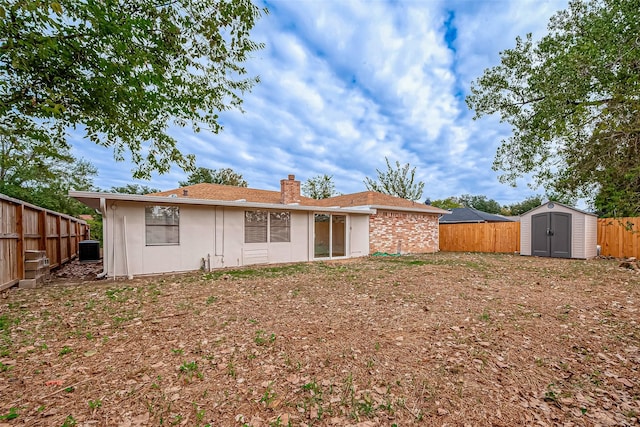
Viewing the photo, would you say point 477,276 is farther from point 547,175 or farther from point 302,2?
point 302,2

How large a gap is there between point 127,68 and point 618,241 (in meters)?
17.8

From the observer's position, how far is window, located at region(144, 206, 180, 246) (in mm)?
8070

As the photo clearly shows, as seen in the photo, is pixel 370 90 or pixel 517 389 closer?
pixel 517 389

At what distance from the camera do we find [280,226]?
10523 millimetres

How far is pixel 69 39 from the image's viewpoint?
3850 millimetres

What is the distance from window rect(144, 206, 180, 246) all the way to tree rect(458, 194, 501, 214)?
1939 inches

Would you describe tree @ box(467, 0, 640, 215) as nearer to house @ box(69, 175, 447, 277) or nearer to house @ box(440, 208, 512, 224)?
house @ box(69, 175, 447, 277)

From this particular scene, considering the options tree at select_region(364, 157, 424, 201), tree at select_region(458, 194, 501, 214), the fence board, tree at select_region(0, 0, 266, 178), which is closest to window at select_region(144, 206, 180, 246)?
tree at select_region(0, 0, 266, 178)

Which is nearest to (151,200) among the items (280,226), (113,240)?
(113,240)

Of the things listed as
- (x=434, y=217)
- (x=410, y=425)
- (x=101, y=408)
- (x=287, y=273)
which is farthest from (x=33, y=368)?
(x=434, y=217)

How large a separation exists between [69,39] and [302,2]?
17.0ft

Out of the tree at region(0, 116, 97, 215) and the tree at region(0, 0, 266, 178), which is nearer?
the tree at region(0, 0, 266, 178)

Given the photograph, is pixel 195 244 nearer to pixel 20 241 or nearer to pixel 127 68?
pixel 20 241

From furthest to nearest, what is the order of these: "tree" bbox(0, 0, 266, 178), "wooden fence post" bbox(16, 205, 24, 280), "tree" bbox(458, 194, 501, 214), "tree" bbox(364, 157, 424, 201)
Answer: "tree" bbox(458, 194, 501, 214)
"tree" bbox(364, 157, 424, 201)
"wooden fence post" bbox(16, 205, 24, 280)
"tree" bbox(0, 0, 266, 178)
